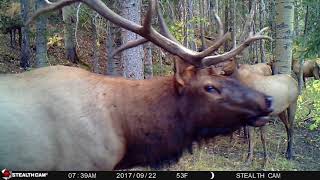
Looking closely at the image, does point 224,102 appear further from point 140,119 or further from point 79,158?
point 79,158

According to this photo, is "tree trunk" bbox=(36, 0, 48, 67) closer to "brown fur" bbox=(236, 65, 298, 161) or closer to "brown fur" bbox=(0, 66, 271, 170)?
"brown fur" bbox=(236, 65, 298, 161)

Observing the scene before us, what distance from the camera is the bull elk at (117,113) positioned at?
441 cm

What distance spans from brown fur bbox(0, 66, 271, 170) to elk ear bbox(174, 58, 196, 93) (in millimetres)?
11

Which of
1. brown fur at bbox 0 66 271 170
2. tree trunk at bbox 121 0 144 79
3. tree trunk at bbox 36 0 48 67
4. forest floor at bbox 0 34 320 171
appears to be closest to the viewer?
brown fur at bbox 0 66 271 170

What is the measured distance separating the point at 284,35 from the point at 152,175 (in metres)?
4.33

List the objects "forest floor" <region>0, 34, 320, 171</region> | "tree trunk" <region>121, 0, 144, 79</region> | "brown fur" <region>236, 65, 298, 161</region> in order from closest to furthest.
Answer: "brown fur" <region>236, 65, 298, 161</region>, "forest floor" <region>0, 34, 320, 171</region>, "tree trunk" <region>121, 0, 144, 79</region>

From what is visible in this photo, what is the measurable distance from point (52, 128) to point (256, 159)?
5.93 m

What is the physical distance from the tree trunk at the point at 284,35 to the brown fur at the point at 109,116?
3.65 m

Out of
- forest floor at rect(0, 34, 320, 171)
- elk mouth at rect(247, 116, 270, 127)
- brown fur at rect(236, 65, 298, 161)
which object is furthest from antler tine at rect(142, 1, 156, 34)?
forest floor at rect(0, 34, 320, 171)

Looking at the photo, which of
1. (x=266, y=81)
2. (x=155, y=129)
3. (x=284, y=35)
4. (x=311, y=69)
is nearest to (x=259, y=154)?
(x=284, y=35)

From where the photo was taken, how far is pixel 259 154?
10.0m

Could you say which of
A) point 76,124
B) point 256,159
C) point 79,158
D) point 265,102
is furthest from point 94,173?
point 256,159

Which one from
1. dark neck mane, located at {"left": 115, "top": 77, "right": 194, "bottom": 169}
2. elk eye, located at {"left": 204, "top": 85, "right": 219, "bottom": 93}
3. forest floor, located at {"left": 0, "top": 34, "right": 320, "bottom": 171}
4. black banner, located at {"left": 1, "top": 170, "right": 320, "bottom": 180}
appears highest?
elk eye, located at {"left": 204, "top": 85, "right": 219, "bottom": 93}

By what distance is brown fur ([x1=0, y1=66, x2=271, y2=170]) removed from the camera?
14.4 feet
